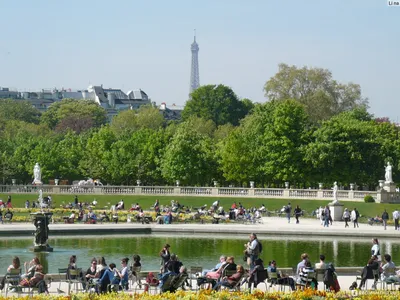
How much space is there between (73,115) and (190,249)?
111m

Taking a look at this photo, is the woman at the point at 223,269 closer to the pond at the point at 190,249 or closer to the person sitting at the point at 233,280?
the person sitting at the point at 233,280

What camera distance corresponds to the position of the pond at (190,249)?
128ft

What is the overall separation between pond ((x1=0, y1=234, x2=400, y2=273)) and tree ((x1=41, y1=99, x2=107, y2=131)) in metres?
A: 99.9

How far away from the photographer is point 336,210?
59.5 metres

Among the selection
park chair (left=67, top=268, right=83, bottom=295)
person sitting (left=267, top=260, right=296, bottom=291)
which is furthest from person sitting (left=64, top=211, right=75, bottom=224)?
person sitting (left=267, top=260, right=296, bottom=291)

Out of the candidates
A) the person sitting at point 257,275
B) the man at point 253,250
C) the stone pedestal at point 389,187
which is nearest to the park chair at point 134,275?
the person sitting at point 257,275

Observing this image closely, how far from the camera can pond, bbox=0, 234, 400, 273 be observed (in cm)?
3889

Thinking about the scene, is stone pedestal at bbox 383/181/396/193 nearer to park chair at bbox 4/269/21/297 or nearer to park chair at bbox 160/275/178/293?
park chair at bbox 160/275/178/293

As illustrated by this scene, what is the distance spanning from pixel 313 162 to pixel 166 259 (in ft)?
162

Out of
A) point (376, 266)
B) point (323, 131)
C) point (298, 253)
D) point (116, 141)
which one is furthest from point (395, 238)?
point (116, 141)

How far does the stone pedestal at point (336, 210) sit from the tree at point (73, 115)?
3582 inches

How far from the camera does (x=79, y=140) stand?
9531 cm

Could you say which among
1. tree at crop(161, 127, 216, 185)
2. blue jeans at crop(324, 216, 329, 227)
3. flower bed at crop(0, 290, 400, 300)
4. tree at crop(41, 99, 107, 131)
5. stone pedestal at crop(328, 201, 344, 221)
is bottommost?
flower bed at crop(0, 290, 400, 300)

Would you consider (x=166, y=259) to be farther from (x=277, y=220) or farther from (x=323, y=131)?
(x=323, y=131)
